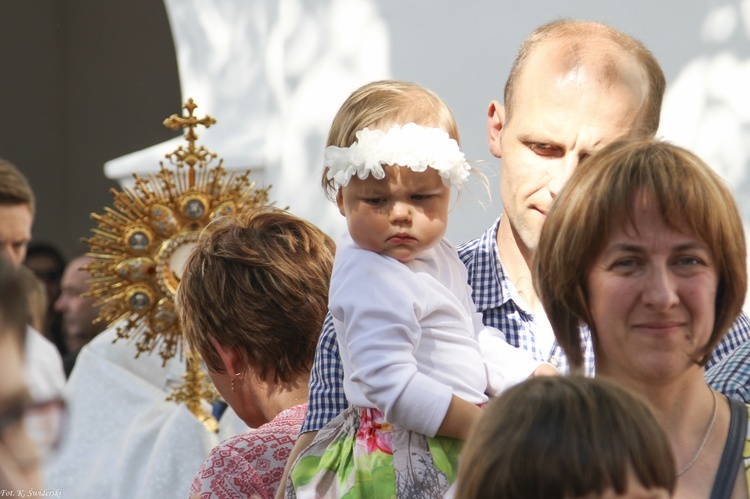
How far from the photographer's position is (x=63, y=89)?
392 inches

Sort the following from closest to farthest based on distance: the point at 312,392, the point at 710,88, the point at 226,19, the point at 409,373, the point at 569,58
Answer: the point at 409,373 < the point at 312,392 < the point at 569,58 < the point at 710,88 < the point at 226,19

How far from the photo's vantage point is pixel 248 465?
298cm

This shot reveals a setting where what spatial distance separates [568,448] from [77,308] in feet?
16.3

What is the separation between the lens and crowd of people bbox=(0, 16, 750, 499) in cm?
186

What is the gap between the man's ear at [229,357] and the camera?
3.19m

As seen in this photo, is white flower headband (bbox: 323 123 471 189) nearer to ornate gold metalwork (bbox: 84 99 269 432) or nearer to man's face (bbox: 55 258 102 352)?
ornate gold metalwork (bbox: 84 99 269 432)

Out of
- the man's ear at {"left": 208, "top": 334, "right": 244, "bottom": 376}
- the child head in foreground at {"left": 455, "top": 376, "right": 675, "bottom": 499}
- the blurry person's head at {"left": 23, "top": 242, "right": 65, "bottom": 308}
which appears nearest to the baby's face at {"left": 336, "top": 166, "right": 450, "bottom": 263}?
the man's ear at {"left": 208, "top": 334, "right": 244, "bottom": 376}

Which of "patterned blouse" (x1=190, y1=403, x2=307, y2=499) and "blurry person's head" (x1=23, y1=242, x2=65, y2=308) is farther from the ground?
"patterned blouse" (x1=190, y1=403, x2=307, y2=499)

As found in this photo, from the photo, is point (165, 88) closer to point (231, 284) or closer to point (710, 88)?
point (710, 88)

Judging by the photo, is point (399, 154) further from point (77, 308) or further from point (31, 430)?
point (77, 308)

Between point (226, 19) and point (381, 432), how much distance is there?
4.61 m

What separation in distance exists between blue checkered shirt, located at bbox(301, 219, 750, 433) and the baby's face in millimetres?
309

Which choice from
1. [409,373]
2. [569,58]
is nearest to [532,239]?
[569,58]

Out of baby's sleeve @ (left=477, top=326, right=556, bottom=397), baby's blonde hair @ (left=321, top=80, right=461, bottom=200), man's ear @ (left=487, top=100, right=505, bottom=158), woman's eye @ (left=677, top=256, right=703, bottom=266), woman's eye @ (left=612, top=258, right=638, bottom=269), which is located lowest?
baby's sleeve @ (left=477, top=326, right=556, bottom=397)
